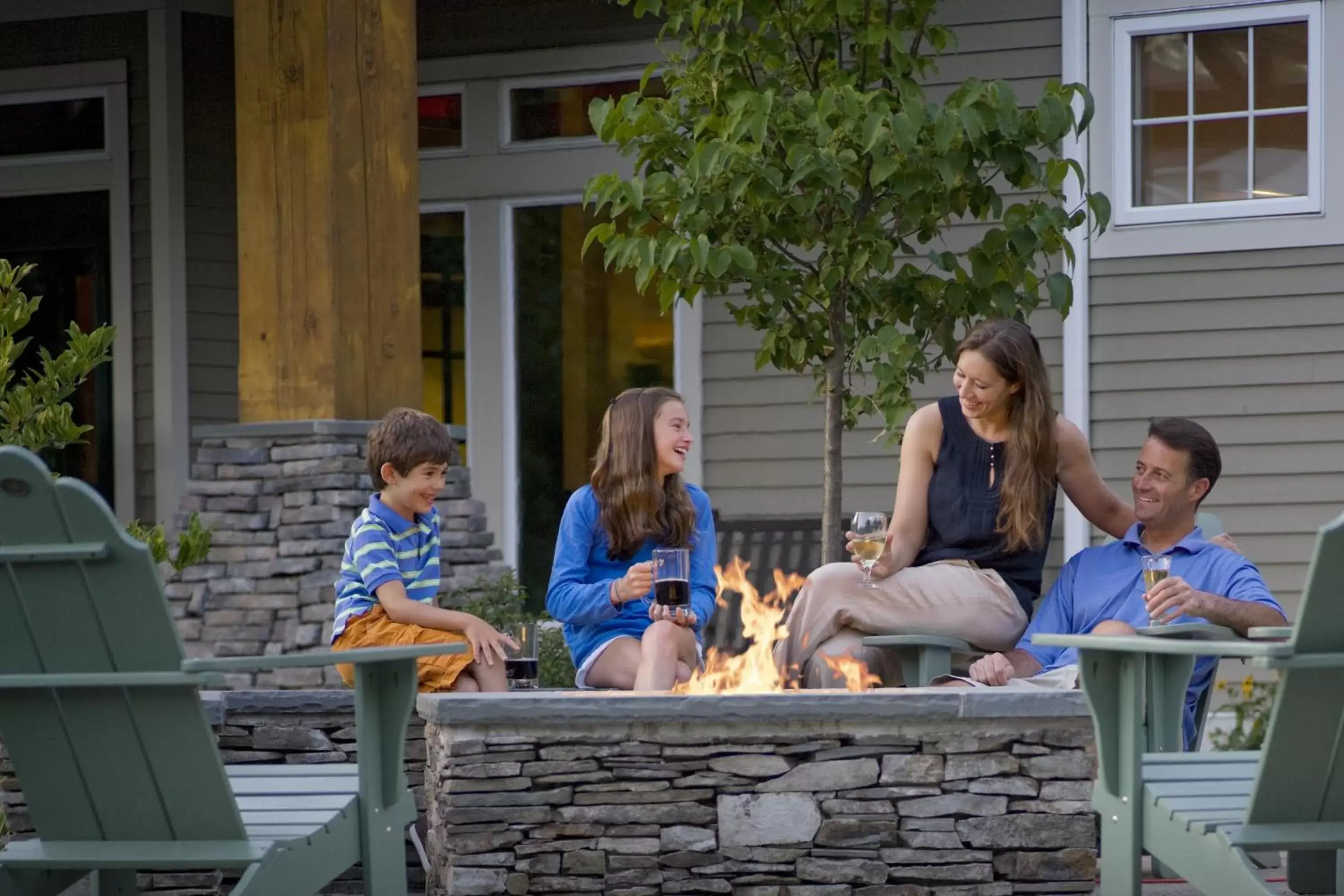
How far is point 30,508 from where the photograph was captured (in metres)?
2.59

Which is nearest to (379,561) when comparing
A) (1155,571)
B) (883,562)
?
(883,562)

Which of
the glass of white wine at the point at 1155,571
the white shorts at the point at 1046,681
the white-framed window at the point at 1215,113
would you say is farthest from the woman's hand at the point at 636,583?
the white-framed window at the point at 1215,113

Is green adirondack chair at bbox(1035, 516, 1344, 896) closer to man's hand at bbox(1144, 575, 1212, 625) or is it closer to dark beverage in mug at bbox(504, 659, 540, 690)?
man's hand at bbox(1144, 575, 1212, 625)

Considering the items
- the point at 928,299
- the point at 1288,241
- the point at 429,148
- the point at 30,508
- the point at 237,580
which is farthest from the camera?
the point at 429,148

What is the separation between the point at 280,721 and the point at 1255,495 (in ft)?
13.3

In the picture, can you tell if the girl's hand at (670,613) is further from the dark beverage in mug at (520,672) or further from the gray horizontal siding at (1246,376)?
the gray horizontal siding at (1246,376)

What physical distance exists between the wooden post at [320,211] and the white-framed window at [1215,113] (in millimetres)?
2793

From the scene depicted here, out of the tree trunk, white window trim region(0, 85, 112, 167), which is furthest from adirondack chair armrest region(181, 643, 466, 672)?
white window trim region(0, 85, 112, 167)

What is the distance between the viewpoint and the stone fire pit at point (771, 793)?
3.51 meters

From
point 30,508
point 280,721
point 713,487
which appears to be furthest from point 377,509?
point 713,487

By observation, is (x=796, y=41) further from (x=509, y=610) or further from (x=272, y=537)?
(x=272, y=537)

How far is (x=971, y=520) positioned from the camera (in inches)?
165

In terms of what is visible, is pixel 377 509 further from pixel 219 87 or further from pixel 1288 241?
pixel 219 87

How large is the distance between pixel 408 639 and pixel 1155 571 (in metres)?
1.60
